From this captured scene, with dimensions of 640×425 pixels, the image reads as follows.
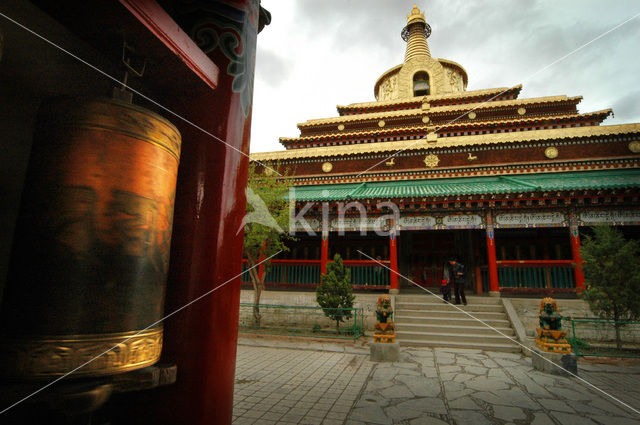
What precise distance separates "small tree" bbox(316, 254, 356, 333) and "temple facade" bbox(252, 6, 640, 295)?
244 centimetres

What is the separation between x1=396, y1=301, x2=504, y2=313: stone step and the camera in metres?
9.83

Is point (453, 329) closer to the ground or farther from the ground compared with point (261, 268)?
closer to the ground

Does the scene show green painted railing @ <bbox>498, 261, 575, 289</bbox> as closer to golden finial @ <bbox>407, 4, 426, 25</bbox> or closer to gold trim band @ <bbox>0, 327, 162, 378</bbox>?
gold trim band @ <bbox>0, 327, 162, 378</bbox>

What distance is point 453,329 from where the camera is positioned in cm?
882

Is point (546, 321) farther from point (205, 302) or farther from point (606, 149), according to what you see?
point (606, 149)

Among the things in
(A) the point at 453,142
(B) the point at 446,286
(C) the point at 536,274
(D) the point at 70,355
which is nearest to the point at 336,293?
(B) the point at 446,286

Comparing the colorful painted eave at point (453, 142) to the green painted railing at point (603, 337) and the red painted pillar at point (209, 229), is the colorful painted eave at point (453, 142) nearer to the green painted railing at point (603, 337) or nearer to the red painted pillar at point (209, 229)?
the green painted railing at point (603, 337)

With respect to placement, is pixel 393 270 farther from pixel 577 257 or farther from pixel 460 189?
pixel 577 257

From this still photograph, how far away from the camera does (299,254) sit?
50.7ft

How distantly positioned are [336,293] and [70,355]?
8880mm

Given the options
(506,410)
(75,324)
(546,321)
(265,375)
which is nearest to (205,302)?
(75,324)

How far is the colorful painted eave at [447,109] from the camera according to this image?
56.7ft

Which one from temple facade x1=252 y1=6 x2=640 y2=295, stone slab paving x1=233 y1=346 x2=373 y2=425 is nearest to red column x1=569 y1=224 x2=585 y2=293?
temple facade x1=252 y1=6 x2=640 y2=295

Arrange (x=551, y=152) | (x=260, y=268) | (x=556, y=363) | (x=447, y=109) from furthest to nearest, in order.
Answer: (x=447, y=109) → (x=551, y=152) → (x=260, y=268) → (x=556, y=363)
